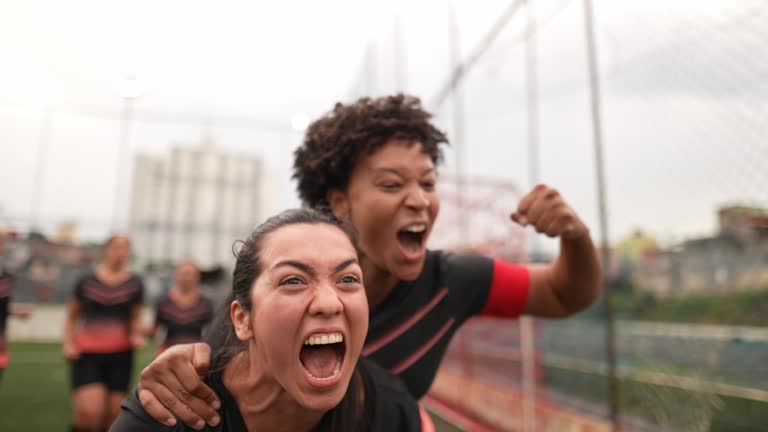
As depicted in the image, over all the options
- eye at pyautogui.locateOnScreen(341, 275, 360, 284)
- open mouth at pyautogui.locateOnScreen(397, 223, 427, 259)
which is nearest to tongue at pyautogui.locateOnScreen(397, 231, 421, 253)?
open mouth at pyautogui.locateOnScreen(397, 223, 427, 259)

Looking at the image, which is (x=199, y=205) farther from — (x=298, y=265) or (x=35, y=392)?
(x=298, y=265)

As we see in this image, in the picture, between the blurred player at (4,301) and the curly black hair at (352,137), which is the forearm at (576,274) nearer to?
the curly black hair at (352,137)

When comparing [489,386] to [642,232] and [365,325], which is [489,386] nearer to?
[642,232]

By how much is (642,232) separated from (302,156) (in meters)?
5.14

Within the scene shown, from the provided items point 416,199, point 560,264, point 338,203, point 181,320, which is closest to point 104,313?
point 181,320

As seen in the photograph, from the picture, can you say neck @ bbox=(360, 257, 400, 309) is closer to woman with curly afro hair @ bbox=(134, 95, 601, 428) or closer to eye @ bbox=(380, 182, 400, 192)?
woman with curly afro hair @ bbox=(134, 95, 601, 428)

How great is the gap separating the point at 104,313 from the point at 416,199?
4.24 m

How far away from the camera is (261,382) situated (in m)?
1.47

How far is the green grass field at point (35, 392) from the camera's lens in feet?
22.6

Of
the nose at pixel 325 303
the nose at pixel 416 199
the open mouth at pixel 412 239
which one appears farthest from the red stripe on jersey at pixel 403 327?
the nose at pixel 325 303

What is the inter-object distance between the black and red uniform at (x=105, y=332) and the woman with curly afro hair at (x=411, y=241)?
11.5 feet

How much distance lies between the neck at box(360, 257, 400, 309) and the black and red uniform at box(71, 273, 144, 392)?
3.72 meters

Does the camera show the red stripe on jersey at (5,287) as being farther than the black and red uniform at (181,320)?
No

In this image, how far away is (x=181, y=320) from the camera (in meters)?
5.64
